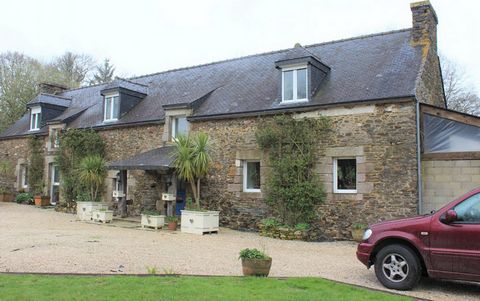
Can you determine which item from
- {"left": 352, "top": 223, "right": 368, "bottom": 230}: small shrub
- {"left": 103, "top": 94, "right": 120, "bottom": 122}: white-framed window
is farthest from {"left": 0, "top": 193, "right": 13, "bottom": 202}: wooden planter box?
{"left": 352, "top": 223, "right": 368, "bottom": 230}: small shrub

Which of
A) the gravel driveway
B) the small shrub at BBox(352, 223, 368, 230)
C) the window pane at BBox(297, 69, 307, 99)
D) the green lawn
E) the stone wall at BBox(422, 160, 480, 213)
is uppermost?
the window pane at BBox(297, 69, 307, 99)

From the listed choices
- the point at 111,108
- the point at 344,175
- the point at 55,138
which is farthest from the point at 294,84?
the point at 55,138

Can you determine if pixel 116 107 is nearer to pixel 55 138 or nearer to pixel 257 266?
pixel 55 138

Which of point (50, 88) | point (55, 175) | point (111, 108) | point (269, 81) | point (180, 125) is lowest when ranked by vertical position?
point (55, 175)

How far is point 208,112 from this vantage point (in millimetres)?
15484

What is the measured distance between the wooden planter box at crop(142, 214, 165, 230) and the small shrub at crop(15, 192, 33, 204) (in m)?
10.7

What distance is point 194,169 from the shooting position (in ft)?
44.2

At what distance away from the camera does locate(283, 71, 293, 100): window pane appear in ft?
46.4

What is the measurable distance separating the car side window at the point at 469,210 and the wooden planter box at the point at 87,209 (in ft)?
43.4

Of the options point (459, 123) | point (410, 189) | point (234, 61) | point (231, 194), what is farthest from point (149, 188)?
point (459, 123)

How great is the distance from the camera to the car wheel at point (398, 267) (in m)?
6.31

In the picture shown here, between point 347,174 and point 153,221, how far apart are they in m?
6.26

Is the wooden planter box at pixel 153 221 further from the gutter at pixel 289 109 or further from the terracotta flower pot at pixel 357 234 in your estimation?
the terracotta flower pot at pixel 357 234

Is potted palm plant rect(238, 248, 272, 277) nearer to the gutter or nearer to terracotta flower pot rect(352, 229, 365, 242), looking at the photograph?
terracotta flower pot rect(352, 229, 365, 242)
